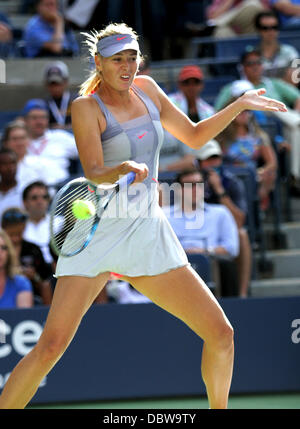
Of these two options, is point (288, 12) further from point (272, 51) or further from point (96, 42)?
point (96, 42)

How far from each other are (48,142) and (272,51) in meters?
2.51

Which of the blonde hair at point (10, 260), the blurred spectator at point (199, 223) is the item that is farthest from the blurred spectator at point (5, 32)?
the blonde hair at point (10, 260)

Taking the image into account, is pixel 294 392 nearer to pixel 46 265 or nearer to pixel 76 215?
pixel 46 265

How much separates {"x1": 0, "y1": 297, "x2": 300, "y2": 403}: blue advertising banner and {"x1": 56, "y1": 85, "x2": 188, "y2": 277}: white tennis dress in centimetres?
219

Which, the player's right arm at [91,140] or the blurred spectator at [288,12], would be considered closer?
the player's right arm at [91,140]

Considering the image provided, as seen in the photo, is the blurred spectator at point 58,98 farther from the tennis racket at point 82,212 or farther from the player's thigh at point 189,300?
the player's thigh at point 189,300

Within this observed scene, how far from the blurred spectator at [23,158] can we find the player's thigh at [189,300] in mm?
3683

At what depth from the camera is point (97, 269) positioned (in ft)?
11.7

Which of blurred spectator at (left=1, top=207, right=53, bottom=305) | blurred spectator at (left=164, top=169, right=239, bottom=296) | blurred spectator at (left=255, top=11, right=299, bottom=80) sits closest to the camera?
blurred spectator at (left=1, top=207, right=53, bottom=305)

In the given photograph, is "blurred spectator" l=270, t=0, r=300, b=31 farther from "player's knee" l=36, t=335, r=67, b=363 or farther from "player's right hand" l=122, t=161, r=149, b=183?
"player's knee" l=36, t=335, r=67, b=363

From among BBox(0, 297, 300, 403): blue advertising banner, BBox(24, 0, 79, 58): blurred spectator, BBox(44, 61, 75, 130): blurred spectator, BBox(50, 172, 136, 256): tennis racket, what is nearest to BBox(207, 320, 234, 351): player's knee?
BBox(50, 172, 136, 256): tennis racket

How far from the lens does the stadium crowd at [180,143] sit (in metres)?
6.36

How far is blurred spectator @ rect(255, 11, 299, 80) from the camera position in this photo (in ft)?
27.7

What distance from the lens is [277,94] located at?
8133 millimetres
